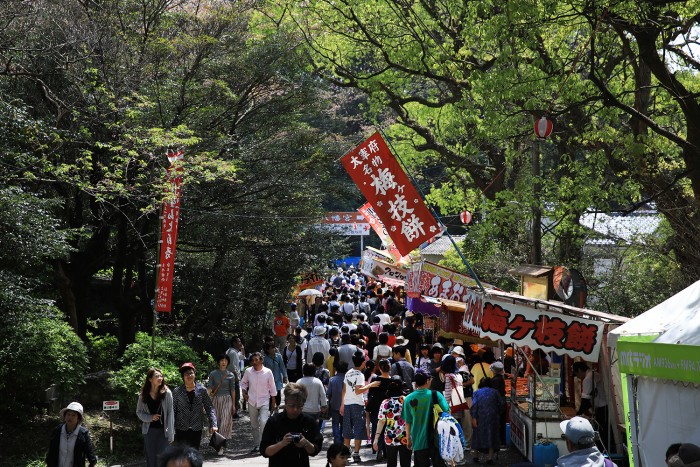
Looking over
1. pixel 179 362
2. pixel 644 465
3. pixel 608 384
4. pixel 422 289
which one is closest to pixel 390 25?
pixel 422 289

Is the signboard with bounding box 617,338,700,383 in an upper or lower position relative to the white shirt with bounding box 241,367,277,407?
upper

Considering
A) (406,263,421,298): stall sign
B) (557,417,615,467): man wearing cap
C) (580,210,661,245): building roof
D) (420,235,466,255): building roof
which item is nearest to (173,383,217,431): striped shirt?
(557,417,615,467): man wearing cap

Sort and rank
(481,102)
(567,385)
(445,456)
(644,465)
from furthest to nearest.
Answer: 1. (481,102)
2. (567,385)
3. (445,456)
4. (644,465)

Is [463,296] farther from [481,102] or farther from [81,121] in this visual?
[81,121]

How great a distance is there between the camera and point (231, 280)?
A: 2414cm

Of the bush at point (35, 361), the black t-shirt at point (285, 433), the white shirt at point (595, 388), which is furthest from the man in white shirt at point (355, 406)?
the black t-shirt at point (285, 433)

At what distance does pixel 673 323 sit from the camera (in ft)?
25.1

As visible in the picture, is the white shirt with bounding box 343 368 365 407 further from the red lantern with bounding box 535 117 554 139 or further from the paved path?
the red lantern with bounding box 535 117 554 139

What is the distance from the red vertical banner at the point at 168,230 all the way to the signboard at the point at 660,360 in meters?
8.81

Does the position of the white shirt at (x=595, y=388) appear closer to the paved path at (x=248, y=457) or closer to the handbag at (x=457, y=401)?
the paved path at (x=248, y=457)

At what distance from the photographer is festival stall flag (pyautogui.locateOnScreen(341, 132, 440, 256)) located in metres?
12.5

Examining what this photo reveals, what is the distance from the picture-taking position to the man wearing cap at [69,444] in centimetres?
859

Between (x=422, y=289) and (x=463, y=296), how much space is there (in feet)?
5.88

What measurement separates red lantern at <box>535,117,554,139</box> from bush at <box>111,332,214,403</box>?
23.9 ft
